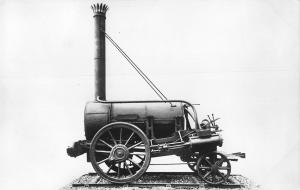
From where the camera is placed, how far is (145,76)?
7.63 meters

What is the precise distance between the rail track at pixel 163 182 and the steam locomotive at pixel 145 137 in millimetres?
134

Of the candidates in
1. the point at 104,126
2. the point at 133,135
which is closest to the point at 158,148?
the point at 133,135

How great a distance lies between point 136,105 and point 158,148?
92 centimetres

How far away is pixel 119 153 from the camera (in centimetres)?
672

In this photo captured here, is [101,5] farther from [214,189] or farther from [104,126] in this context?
[214,189]

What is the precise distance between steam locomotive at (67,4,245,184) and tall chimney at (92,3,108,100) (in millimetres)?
250

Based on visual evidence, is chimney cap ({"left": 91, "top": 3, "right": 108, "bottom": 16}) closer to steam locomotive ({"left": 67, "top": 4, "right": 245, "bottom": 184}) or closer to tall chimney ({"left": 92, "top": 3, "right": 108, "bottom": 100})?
tall chimney ({"left": 92, "top": 3, "right": 108, "bottom": 100})

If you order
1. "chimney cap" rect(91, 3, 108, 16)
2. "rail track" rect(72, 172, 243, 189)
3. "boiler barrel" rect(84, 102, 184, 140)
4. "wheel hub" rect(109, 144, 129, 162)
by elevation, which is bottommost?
"rail track" rect(72, 172, 243, 189)

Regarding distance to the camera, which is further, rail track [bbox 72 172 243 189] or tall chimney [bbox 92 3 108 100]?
tall chimney [bbox 92 3 108 100]

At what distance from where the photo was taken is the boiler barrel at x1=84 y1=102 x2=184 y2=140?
276 inches

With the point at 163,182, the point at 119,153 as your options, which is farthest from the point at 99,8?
the point at 163,182

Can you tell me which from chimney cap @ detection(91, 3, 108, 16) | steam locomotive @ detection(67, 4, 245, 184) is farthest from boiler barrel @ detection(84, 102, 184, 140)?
chimney cap @ detection(91, 3, 108, 16)

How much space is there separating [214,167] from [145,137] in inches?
53.1

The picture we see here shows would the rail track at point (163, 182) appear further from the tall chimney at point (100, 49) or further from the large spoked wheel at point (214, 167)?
the tall chimney at point (100, 49)
